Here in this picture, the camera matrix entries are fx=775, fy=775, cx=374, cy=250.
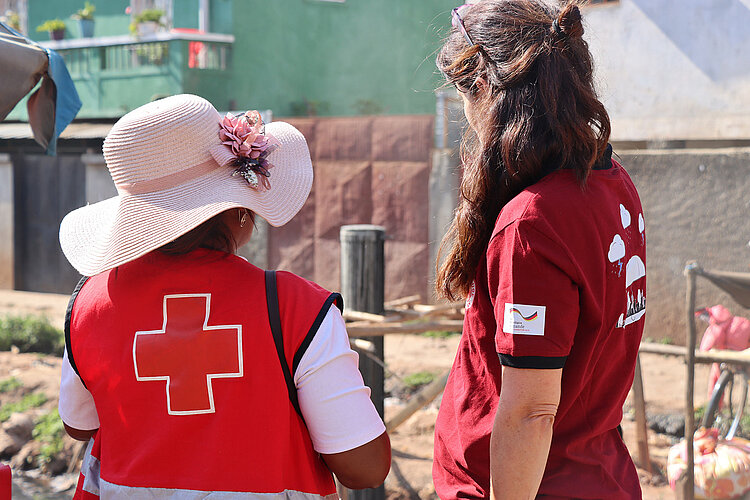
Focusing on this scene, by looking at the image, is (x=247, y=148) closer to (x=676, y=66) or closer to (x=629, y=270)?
(x=629, y=270)

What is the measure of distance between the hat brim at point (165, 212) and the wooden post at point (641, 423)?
2.89m

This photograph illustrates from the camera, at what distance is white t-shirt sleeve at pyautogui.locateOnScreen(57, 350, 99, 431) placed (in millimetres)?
1536

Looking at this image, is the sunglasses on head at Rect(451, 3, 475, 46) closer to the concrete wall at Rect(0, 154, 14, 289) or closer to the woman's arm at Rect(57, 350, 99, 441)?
the woman's arm at Rect(57, 350, 99, 441)

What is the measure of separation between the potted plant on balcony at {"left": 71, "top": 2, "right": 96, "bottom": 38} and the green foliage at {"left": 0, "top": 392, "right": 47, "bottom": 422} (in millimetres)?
8416

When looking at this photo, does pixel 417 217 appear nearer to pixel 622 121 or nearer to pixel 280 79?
pixel 622 121

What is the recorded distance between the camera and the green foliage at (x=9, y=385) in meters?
6.37

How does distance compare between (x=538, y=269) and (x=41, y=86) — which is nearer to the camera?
(x=538, y=269)

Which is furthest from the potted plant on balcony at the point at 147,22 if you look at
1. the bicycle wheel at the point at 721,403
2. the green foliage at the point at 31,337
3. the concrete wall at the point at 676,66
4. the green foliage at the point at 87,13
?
the bicycle wheel at the point at 721,403

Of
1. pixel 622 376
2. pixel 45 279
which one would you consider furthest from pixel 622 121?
pixel 45 279

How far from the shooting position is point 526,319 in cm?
131

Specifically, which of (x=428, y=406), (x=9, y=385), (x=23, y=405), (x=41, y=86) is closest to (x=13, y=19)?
(x=9, y=385)

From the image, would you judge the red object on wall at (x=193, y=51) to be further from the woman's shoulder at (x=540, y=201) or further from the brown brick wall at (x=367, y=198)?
the woman's shoulder at (x=540, y=201)

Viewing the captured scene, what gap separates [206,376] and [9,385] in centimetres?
581

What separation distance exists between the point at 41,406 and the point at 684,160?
5.93 metres
